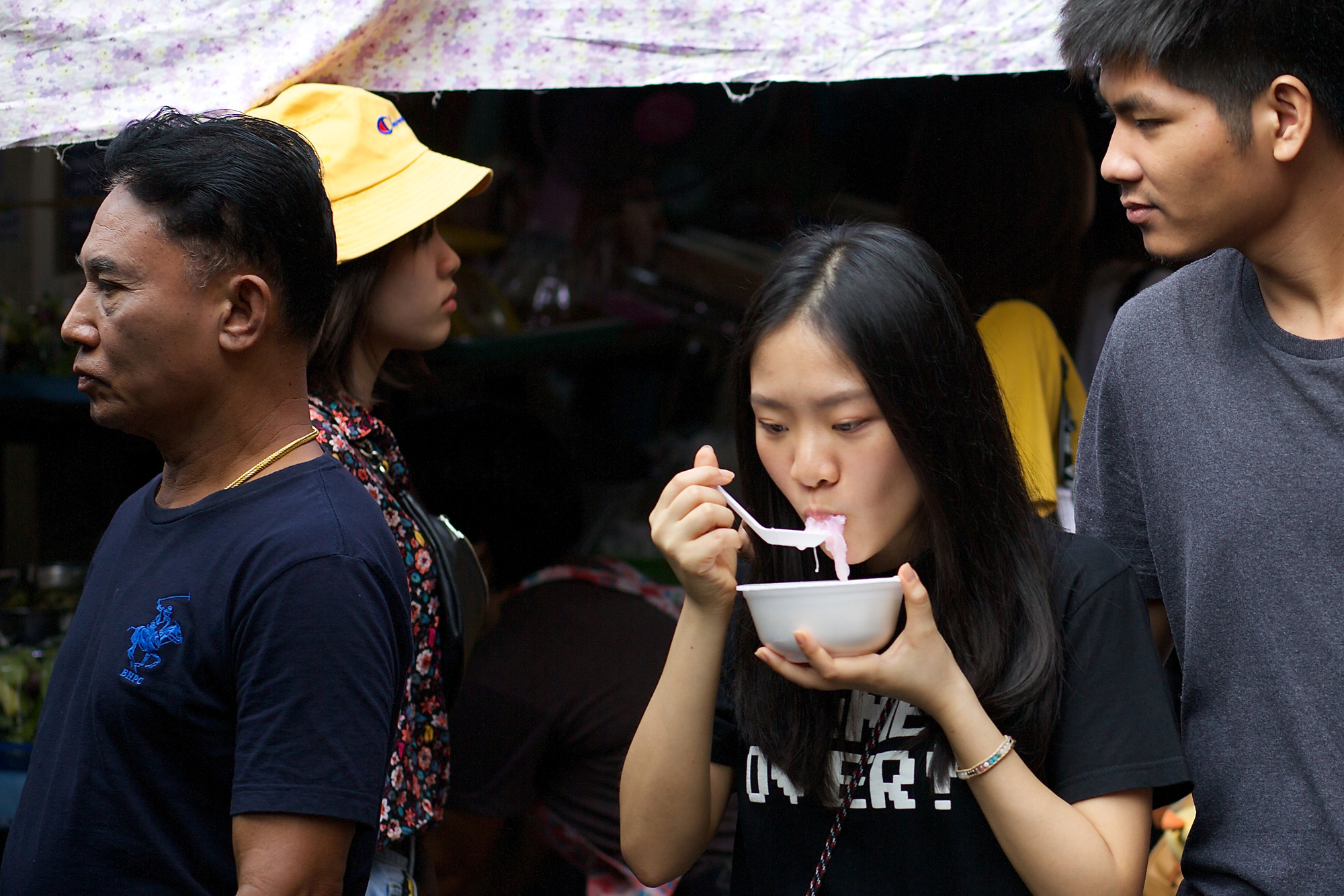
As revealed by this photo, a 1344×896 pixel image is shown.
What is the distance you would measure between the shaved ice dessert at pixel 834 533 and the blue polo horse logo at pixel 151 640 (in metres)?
0.75

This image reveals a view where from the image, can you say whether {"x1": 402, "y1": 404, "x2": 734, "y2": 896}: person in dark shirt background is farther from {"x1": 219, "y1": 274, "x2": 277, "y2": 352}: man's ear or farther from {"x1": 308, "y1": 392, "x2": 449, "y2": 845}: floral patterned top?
{"x1": 219, "y1": 274, "x2": 277, "y2": 352}: man's ear

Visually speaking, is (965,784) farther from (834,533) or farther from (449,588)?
(449,588)

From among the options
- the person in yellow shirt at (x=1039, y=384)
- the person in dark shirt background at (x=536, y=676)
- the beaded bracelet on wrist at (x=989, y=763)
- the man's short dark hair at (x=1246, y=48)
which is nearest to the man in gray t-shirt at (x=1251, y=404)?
the man's short dark hair at (x=1246, y=48)

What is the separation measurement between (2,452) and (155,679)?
3351 millimetres

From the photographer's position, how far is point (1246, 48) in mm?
1428

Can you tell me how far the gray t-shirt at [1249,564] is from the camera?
55.8 inches

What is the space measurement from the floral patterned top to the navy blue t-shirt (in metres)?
0.47

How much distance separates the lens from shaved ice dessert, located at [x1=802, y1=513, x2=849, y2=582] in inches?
55.3

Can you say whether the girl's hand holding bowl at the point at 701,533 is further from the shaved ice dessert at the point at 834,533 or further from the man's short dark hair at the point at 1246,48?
the man's short dark hair at the point at 1246,48

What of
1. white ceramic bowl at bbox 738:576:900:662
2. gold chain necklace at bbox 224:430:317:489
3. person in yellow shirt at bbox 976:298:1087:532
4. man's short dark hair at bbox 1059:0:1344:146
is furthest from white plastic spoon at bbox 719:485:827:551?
person in yellow shirt at bbox 976:298:1087:532

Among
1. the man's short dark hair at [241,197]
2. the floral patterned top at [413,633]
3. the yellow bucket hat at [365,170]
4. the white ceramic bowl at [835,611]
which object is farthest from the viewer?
the yellow bucket hat at [365,170]

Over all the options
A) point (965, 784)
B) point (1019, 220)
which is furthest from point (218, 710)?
point (1019, 220)

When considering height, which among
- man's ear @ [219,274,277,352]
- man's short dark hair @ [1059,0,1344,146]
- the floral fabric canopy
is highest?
the floral fabric canopy

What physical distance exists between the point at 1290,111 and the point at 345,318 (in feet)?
4.91
